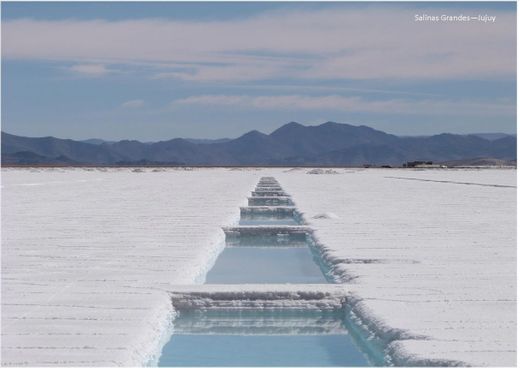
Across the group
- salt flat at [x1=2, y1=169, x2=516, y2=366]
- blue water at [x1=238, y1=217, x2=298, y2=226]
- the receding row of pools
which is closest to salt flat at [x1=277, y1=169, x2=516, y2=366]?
salt flat at [x1=2, y1=169, x2=516, y2=366]

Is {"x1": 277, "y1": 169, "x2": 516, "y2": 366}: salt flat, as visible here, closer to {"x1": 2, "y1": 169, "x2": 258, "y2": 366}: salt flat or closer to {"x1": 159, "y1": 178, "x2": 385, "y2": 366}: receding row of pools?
{"x1": 159, "y1": 178, "x2": 385, "y2": 366}: receding row of pools

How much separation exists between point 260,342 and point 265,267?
230 cm

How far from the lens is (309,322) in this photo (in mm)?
3252

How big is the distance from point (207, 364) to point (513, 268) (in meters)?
1.96

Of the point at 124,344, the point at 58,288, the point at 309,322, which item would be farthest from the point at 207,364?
the point at 58,288

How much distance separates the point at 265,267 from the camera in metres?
5.34

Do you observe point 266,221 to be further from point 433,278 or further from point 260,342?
point 260,342

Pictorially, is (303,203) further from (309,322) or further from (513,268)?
(309,322)

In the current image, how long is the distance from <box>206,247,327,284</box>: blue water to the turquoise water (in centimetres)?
112

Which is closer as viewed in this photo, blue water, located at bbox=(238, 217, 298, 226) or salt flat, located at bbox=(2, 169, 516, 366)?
salt flat, located at bbox=(2, 169, 516, 366)

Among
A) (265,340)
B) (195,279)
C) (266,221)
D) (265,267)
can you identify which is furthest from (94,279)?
(266,221)

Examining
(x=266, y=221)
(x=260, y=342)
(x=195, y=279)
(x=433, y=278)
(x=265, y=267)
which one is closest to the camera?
(x=260, y=342)

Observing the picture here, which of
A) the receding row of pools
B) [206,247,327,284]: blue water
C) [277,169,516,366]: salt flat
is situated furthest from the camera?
[206,247,327,284]: blue water

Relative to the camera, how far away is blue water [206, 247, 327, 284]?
15.3ft
